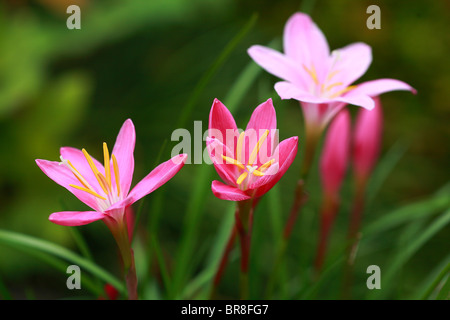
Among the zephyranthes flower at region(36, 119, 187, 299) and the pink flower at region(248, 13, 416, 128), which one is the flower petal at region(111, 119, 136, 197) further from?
the pink flower at region(248, 13, 416, 128)

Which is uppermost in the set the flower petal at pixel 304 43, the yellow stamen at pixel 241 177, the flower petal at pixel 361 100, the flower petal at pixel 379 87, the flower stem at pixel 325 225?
the flower petal at pixel 304 43

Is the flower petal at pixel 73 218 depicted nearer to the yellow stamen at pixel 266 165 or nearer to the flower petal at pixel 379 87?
the yellow stamen at pixel 266 165

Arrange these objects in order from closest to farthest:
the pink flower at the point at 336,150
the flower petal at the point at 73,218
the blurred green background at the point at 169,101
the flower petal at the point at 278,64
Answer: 1. the flower petal at the point at 73,218
2. the flower petal at the point at 278,64
3. the pink flower at the point at 336,150
4. the blurred green background at the point at 169,101

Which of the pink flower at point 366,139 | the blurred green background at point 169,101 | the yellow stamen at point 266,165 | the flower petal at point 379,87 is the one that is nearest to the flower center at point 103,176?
the yellow stamen at point 266,165

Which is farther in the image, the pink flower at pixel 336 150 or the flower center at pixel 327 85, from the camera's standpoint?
the pink flower at pixel 336 150

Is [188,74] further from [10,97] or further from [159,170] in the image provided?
[159,170]

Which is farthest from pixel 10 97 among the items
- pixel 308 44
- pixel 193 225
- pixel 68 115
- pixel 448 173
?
pixel 448 173

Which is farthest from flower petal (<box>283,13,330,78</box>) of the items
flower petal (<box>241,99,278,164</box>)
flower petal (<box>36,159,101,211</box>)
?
flower petal (<box>36,159,101,211</box>)
